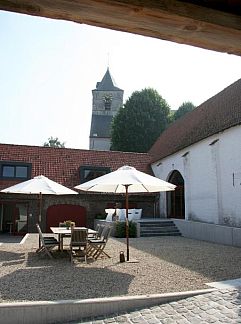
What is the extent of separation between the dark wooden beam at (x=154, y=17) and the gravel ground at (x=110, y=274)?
→ 5.18 meters

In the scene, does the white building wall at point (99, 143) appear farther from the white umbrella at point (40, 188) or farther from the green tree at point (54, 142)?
the white umbrella at point (40, 188)

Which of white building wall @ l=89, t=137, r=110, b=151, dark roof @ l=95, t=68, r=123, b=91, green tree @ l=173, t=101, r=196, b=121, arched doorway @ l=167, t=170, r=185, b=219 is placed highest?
dark roof @ l=95, t=68, r=123, b=91

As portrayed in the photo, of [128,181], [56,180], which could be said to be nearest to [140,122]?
[56,180]

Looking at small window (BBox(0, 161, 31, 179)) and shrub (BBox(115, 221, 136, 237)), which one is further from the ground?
small window (BBox(0, 161, 31, 179))

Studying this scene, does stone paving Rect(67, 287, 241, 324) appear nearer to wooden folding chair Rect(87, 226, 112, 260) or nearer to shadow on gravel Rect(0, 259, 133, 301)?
shadow on gravel Rect(0, 259, 133, 301)

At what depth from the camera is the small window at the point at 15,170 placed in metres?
22.6

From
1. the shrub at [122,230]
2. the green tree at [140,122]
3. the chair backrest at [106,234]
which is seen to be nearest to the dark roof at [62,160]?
the shrub at [122,230]

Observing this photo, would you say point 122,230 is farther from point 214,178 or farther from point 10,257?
point 10,257

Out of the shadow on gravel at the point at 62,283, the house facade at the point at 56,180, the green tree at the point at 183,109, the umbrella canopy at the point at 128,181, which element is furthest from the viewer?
the green tree at the point at 183,109

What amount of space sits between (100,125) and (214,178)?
38688mm

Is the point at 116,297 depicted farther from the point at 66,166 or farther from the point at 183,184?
the point at 66,166

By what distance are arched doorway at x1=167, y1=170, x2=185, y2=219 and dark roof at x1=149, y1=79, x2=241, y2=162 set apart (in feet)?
5.69

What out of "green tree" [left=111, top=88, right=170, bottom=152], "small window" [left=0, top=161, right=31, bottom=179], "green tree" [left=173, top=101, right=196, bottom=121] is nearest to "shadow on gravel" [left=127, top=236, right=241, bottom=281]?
"small window" [left=0, top=161, right=31, bottom=179]

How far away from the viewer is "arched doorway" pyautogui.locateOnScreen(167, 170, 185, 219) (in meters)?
21.6
